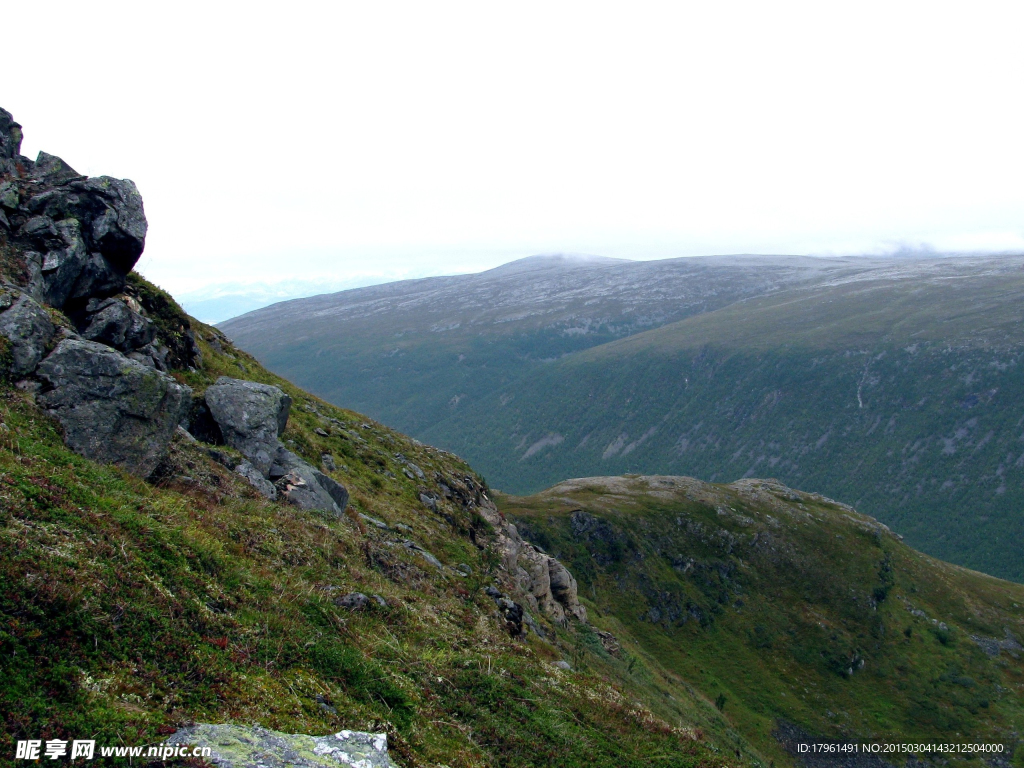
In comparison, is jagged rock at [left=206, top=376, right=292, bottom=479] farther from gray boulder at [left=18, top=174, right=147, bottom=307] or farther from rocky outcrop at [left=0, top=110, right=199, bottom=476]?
gray boulder at [left=18, top=174, right=147, bottom=307]

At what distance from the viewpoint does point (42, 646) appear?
8.00 m

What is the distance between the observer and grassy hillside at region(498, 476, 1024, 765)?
66.1 m

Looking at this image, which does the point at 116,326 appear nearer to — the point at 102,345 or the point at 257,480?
the point at 102,345

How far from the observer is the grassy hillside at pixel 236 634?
8.20m

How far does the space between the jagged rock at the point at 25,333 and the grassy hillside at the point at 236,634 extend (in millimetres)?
1061

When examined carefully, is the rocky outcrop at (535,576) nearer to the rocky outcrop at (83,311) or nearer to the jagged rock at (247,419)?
the jagged rock at (247,419)

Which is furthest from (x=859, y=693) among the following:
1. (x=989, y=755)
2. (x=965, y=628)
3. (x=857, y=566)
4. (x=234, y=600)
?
(x=234, y=600)

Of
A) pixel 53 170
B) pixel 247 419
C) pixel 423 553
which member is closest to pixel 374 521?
pixel 423 553

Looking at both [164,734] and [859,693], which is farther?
[859,693]

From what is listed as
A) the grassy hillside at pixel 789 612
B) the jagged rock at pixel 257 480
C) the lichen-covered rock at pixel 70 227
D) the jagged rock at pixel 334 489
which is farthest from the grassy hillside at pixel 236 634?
the grassy hillside at pixel 789 612

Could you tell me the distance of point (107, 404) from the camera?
16.4m

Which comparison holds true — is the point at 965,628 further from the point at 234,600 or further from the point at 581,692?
the point at 234,600

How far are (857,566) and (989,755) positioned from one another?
2628cm

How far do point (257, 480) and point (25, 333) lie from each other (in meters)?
8.16
